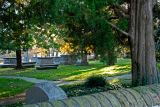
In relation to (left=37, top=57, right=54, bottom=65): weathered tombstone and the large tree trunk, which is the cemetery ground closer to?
the large tree trunk

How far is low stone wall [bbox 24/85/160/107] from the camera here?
195 inches

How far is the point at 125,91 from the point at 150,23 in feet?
16.7

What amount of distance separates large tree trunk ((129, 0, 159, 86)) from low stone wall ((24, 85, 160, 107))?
452cm

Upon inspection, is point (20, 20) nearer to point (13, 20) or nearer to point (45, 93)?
point (13, 20)

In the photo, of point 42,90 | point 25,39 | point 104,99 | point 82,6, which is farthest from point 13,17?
point 104,99

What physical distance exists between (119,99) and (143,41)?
551 cm

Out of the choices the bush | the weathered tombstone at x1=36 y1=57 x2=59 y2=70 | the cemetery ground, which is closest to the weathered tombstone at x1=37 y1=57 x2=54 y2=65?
the weathered tombstone at x1=36 y1=57 x2=59 y2=70

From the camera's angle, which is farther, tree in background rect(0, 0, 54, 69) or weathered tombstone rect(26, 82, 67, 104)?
tree in background rect(0, 0, 54, 69)

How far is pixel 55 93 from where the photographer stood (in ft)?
19.7

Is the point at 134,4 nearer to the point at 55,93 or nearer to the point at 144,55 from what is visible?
the point at 144,55

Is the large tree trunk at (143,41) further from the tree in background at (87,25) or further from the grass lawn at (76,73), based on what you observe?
the grass lawn at (76,73)

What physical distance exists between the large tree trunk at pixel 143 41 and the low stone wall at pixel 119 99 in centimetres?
452

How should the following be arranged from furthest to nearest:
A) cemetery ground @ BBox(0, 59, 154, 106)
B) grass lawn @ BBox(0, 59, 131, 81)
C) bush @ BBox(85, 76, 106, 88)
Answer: grass lawn @ BBox(0, 59, 131, 81), bush @ BBox(85, 76, 106, 88), cemetery ground @ BBox(0, 59, 154, 106)

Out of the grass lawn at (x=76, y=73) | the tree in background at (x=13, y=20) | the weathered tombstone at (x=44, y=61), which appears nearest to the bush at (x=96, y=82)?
the tree in background at (x=13, y=20)
